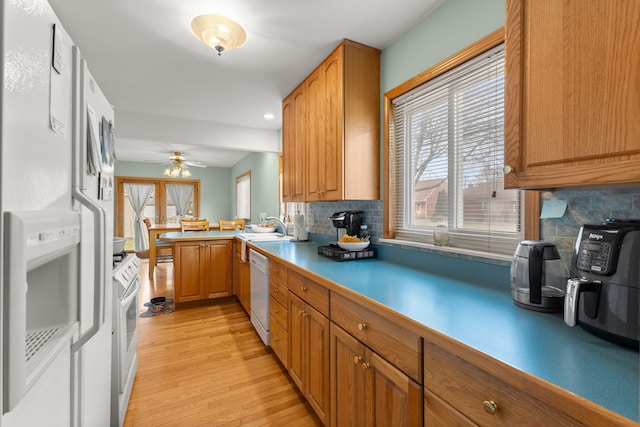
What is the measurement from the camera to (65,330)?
753mm

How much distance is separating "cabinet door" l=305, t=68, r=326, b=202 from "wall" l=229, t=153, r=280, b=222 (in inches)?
75.0

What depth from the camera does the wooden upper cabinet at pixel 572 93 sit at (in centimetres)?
64

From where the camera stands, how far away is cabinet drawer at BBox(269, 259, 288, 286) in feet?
6.35

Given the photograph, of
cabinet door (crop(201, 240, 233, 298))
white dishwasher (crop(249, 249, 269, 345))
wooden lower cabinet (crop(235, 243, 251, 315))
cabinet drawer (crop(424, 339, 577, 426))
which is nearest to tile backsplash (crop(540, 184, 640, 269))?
cabinet drawer (crop(424, 339, 577, 426))

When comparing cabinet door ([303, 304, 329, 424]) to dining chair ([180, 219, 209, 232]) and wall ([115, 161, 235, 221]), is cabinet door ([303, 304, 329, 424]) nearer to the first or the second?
dining chair ([180, 219, 209, 232])

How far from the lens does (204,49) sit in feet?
6.56

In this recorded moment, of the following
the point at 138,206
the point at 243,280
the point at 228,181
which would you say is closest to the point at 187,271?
the point at 243,280

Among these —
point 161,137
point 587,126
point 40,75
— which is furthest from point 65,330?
point 161,137

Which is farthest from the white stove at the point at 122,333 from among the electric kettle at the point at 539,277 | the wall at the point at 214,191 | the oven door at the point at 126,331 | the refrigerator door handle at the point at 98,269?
the wall at the point at 214,191

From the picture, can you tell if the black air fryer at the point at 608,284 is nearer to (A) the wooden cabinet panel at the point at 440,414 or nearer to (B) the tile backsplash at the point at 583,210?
(B) the tile backsplash at the point at 583,210

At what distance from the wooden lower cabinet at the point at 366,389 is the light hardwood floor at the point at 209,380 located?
1.62 ft

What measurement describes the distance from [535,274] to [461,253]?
48 centimetres

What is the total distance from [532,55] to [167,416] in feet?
7.95

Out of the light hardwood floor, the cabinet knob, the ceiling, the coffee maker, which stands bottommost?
the light hardwood floor
